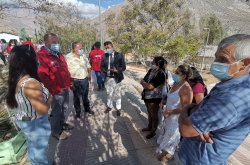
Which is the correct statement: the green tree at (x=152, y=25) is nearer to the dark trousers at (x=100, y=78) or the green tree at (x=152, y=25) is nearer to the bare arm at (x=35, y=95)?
the dark trousers at (x=100, y=78)

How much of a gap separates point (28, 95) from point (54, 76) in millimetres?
1853

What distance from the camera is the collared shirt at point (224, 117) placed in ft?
Result: 4.83

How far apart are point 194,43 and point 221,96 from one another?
10.6m

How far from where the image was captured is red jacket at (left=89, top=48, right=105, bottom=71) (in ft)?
26.0

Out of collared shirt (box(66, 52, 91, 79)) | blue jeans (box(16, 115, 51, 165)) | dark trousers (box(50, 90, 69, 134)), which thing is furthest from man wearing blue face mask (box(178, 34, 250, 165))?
collared shirt (box(66, 52, 91, 79))

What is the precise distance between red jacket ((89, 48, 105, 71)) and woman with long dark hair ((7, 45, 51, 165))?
525 cm

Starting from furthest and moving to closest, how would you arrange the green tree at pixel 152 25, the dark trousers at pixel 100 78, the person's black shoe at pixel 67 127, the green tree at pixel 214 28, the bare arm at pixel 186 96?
the green tree at pixel 214 28, the green tree at pixel 152 25, the dark trousers at pixel 100 78, the person's black shoe at pixel 67 127, the bare arm at pixel 186 96

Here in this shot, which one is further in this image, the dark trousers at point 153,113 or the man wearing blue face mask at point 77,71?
the man wearing blue face mask at point 77,71

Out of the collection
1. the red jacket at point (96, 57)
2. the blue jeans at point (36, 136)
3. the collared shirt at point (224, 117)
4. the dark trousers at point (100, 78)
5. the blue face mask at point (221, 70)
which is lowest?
the dark trousers at point (100, 78)

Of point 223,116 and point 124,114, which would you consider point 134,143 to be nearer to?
point 124,114

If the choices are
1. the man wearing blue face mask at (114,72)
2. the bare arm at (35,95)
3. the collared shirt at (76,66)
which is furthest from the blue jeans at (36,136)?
the man wearing blue face mask at (114,72)

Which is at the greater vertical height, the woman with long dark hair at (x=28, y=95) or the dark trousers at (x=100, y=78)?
the woman with long dark hair at (x=28, y=95)

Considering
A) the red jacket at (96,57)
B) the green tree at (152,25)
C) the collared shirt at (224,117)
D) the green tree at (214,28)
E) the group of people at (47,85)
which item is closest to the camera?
the collared shirt at (224,117)

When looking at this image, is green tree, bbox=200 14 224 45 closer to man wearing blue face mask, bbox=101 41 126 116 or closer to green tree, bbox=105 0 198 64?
green tree, bbox=105 0 198 64
